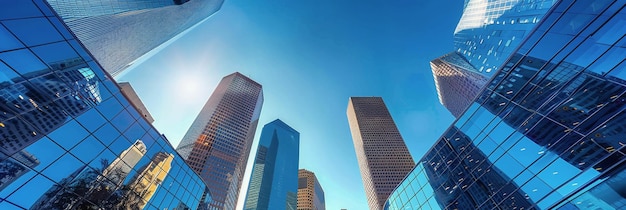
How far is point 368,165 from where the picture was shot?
15350cm

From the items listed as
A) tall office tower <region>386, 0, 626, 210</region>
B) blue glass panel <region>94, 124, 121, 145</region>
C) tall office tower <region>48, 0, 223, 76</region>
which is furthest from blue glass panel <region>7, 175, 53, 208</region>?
tall office tower <region>48, 0, 223, 76</region>

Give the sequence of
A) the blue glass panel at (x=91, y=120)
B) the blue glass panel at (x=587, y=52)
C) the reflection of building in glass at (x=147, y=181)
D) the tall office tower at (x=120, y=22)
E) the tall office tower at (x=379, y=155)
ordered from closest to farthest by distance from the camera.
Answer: the blue glass panel at (x=587, y=52) → the blue glass panel at (x=91, y=120) → the reflection of building in glass at (x=147, y=181) → the tall office tower at (x=120, y=22) → the tall office tower at (x=379, y=155)

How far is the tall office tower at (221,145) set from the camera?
12538cm

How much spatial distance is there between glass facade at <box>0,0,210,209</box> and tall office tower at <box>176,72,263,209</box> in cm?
10491

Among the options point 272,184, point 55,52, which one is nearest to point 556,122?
point 55,52

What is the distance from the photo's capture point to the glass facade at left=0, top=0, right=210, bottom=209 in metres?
13.0

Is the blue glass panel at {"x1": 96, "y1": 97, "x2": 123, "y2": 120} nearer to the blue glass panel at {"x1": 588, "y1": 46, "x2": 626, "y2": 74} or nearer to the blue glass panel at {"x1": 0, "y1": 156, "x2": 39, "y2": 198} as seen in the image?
the blue glass panel at {"x1": 0, "y1": 156, "x2": 39, "y2": 198}

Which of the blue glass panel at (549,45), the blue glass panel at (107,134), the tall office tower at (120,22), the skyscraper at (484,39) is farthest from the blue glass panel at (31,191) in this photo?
the skyscraper at (484,39)

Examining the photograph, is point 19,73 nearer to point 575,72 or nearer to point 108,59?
point 575,72

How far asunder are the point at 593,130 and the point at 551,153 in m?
2.68

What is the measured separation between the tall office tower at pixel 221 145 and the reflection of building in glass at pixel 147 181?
10021 cm

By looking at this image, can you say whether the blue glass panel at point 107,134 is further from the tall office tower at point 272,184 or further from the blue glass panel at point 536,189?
the tall office tower at point 272,184

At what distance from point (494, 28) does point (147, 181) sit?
101 metres

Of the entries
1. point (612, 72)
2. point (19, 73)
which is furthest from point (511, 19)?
point (19, 73)
